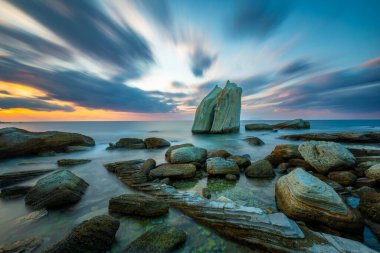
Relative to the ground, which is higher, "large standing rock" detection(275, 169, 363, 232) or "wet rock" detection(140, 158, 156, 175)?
"large standing rock" detection(275, 169, 363, 232)

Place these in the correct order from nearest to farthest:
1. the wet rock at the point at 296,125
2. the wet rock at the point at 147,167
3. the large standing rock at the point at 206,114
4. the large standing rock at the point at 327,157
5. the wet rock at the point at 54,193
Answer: the wet rock at the point at 54,193 < the large standing rock at the point at 327,157 < the wet rock at the point at 147,167 < the large standing rock at the point at 206,114 < the wet rock at the point at 296,125

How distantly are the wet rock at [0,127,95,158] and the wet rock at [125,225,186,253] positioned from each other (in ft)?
48.9

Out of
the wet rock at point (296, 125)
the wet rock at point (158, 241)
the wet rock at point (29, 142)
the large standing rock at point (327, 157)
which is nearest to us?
the wet rock at point (158, 241)

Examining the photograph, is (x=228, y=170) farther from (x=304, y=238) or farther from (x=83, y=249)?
(x=83, y=249)

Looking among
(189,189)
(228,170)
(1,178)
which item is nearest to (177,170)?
(189,189)

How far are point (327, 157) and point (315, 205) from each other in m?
4.24

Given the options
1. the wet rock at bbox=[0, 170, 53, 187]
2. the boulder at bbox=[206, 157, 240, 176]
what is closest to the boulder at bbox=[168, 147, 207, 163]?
the boulder at bbox=[206, 157, 240, 176]

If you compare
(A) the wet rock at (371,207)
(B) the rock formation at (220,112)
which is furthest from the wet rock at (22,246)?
(B) the rock formation at (220,112)

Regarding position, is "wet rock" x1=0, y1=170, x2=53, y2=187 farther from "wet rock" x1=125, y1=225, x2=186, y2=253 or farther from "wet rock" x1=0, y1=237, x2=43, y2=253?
"wet rock" x1=125, y1=225, x2=186, y2=253

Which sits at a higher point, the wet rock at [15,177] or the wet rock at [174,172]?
the wet rock at [174,172]

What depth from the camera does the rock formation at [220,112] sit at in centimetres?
3731

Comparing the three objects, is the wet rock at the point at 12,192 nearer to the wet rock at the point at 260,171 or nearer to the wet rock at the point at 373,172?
the wet rock at the point at 260,171

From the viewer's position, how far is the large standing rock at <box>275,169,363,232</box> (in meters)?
3.25

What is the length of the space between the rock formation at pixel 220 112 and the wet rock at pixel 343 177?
31.7m
